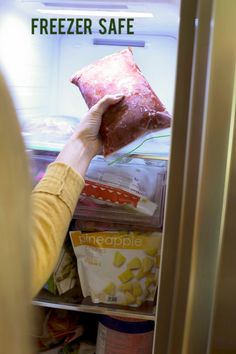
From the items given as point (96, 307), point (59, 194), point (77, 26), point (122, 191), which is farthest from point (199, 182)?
point (77, 26)

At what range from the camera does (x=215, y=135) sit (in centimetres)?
71

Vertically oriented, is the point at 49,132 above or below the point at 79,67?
below

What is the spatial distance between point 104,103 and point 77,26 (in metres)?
→ 0.34

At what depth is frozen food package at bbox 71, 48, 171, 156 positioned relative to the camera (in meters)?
1.07

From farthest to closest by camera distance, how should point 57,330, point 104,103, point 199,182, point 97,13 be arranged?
point 57,330, point 97,13, point 104,103, point 199,182

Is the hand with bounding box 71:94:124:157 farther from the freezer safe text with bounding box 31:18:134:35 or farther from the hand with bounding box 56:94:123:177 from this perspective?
the freezer safe text with bounding box 31:18:134:35

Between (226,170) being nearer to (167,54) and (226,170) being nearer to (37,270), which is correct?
(37,270)

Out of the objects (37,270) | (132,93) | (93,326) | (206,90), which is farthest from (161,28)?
(93,326)

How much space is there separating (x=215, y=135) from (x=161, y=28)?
646mm

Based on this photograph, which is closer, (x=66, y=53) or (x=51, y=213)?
(x=51, y=213)

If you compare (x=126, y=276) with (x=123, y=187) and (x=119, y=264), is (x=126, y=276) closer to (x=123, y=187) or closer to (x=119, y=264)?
(x=119, y=264)

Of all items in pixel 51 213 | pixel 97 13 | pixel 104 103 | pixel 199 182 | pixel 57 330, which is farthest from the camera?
pixel 57 330

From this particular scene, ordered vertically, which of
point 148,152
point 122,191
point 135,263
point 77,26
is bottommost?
point 135,263

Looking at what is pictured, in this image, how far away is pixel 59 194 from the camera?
0.93 m
